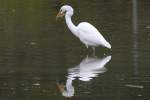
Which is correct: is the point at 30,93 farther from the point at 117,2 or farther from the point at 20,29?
the point at 117,2

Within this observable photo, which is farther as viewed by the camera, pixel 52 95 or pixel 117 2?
pixel 117 2

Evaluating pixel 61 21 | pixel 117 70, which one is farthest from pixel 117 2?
pixel 117 70

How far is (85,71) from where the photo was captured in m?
14.7

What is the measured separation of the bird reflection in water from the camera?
42.5ft

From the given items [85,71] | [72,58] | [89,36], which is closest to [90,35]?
[89,36]

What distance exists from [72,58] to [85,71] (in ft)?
5.76

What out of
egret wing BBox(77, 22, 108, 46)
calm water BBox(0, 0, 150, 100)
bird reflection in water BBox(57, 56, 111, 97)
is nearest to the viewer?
calm water BBox(0, 0, 150, 100)

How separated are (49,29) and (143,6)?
7147 millimetres

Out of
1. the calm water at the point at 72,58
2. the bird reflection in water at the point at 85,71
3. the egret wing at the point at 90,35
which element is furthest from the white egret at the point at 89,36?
the bird reflection in water at the point at 85,71

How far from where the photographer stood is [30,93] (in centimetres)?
1252

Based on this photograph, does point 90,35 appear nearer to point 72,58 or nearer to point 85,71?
point 72,58

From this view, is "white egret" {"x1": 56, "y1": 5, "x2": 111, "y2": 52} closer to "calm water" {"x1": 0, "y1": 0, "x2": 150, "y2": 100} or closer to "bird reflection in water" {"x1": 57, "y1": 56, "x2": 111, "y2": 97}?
"calm water" {"x1": 0, "y1": 0, "x2": 150, "y2": 100}

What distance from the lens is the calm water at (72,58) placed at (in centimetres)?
1272

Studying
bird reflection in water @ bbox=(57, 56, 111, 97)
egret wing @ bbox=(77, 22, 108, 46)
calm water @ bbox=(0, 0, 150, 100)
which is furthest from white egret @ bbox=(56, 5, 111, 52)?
bird reflection in water @ bbox=(57, 56, 111, 97)
